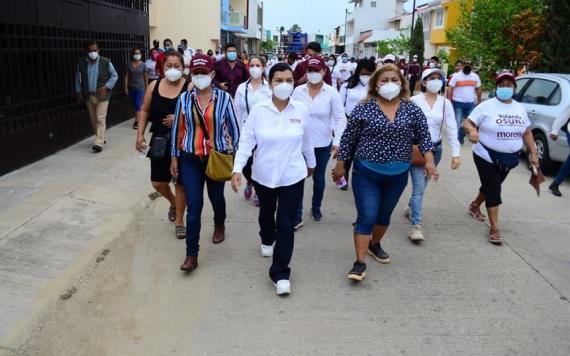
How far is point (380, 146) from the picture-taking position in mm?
4188

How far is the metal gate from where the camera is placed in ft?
23.7

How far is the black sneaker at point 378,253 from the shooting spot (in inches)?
193

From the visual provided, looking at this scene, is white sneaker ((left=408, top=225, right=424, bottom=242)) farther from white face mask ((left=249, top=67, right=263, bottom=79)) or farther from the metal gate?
the metal gate

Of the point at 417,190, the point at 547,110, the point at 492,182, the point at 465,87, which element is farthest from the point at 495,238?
the point at 465,87

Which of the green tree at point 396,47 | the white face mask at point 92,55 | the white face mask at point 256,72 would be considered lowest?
the white face mask at point 256,72

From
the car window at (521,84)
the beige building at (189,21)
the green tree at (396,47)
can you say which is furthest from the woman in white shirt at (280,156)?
the green tree at (396,47)

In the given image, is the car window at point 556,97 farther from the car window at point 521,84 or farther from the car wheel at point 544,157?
the car window at point 521,84

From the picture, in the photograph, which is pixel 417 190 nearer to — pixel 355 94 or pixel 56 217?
pixel 355 94

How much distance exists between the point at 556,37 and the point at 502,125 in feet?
29.2

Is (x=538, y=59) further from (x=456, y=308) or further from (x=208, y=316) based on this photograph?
(x=208, y=316)

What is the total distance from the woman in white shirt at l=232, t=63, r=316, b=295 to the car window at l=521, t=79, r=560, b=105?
617cm

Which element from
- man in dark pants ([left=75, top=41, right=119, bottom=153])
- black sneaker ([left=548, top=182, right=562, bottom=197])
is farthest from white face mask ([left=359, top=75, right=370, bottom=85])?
man in dark pants ([left=75, top=41, right=119, bottom=153])

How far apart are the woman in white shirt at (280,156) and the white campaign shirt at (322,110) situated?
139cm

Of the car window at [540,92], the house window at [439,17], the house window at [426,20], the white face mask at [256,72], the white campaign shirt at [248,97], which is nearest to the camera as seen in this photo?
the white campaign shirt at [248,97]
